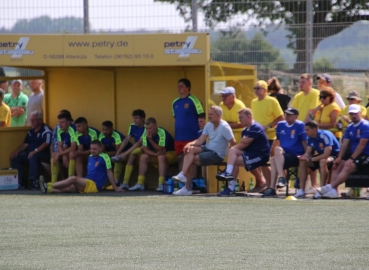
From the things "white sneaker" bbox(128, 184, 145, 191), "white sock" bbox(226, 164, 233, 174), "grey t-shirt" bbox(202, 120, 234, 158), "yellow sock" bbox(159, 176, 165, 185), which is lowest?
"white sneaker" bbox(128, 184, 145, 191)

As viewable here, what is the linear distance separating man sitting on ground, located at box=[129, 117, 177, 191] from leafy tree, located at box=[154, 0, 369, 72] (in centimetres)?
227

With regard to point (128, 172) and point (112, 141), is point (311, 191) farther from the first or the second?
point (112, 141)

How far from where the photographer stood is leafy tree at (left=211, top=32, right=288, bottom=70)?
50.9ft

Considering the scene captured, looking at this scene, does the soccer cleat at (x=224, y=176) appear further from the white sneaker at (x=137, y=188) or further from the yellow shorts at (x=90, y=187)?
the yellow shorts at (x=90, y=187)

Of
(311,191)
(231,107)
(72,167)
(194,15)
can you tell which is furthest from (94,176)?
(311,191)

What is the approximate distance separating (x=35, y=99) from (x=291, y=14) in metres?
5.25

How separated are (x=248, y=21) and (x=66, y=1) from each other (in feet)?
11.3

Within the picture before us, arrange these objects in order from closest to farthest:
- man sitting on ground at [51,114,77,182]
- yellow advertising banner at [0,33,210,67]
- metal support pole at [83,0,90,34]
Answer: yellow advertising banner at [0,33,210,67] → man sitting on ground at [51,114,77,182] → metal support pole at [83,0,90,34]

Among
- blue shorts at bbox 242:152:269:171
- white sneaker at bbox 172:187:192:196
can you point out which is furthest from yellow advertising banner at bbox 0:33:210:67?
white sneaker at bbox 172:187:192:196

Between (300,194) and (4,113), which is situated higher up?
(4,113)

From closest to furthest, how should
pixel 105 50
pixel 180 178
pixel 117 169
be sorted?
pixel 180 178
pixel 105 50
pixel 117 169

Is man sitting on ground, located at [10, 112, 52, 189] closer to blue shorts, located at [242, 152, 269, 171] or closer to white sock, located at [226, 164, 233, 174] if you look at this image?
white sock, located at [226, 164, 233, 174]

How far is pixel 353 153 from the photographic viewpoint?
12289 millimetres

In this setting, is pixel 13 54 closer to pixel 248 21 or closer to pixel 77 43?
pixel 77 43
